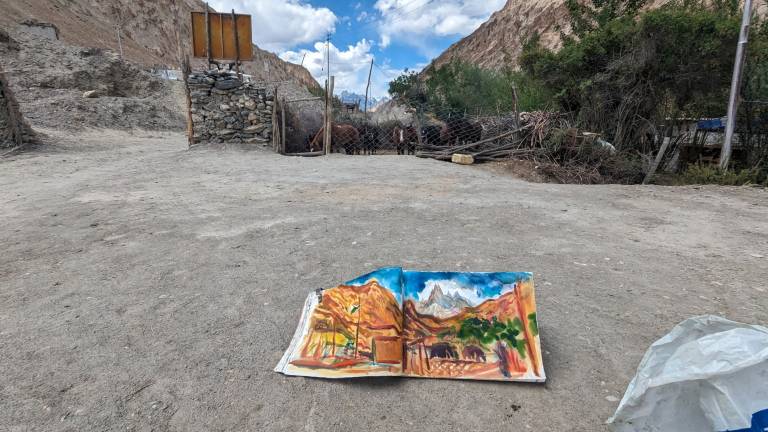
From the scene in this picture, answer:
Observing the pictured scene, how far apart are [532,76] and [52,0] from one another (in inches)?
1642

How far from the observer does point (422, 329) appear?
1.89m

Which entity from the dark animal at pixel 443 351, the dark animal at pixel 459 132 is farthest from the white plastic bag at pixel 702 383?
the dark animal at pixel 459 132

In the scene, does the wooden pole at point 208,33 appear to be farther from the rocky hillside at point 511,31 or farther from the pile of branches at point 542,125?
the rocky hillside at point 511,31

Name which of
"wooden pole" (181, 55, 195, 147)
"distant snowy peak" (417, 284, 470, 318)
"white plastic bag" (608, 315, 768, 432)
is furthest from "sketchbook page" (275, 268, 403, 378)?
"wooden pole" (181, 55, 195, 147)

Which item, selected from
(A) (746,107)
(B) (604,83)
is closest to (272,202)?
(B) (604,83)

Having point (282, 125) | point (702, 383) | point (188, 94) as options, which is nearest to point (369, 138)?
point (282, 125)

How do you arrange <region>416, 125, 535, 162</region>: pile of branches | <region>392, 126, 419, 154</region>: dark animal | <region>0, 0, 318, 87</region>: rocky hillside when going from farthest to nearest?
1. <region>0, 0, 318, 87</region>: rocky hillside
2. <region>392, 126, 419, 154</region>: dark animal
3. <region>416, 125, 535, 162</region>: pile of branches

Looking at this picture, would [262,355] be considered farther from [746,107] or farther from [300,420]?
[746,107]

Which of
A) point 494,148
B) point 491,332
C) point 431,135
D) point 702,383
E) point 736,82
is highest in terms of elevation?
point 736,82

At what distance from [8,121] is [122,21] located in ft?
135

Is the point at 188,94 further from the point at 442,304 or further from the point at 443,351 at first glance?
the point at 443,351

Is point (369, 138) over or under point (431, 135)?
under

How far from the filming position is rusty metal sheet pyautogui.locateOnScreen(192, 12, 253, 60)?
33.9 ft

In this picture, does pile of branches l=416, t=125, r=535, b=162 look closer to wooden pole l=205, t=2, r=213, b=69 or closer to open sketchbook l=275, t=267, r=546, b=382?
wooden pole l=205, t=2, r=213, b=69
